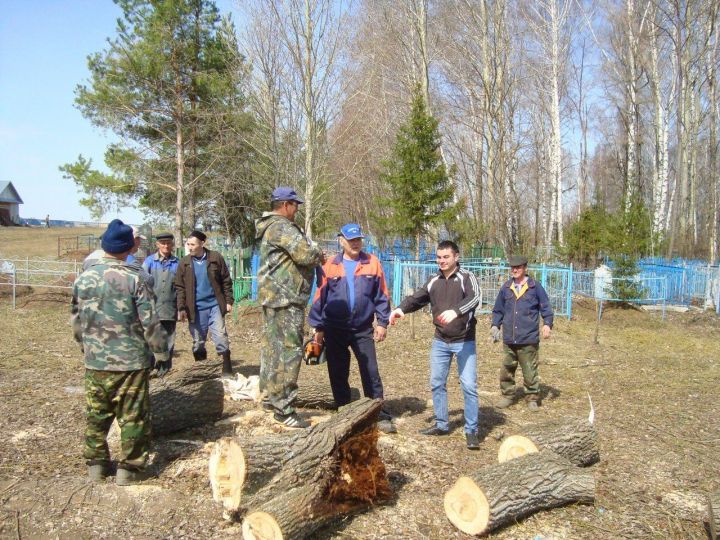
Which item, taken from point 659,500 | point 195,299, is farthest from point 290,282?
point 659,500

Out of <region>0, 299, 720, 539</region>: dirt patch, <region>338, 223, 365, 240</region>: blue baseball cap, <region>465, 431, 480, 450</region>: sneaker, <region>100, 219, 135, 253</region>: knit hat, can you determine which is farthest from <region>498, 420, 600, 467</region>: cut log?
<region>100, 219, 135, 253</region>: knit hat

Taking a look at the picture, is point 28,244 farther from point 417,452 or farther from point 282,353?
point 417,452

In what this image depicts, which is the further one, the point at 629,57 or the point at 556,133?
→ the point at 629,57

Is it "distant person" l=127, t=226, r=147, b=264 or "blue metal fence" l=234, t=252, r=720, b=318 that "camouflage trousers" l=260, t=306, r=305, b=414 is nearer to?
"distant person" l=127, t=226, r=147, b=264

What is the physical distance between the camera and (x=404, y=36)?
2459cm

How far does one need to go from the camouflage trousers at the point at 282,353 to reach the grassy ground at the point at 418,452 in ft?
1.20

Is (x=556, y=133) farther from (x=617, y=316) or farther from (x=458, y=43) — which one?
(x=617, y=316)

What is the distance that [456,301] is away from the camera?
16.7 feet

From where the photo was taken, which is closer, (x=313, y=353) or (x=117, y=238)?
(x=117, y=238)

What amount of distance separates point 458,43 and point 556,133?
19.8ft

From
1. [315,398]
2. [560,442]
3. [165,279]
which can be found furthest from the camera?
[165,279]

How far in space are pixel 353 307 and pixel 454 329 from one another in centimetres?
92

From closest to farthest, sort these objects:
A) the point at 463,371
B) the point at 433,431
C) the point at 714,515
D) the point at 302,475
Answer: the point at 302,475, the point at 714,515, the point at 463,371, the point at 433,431

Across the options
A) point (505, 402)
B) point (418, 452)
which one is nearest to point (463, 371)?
point (418, 452)
